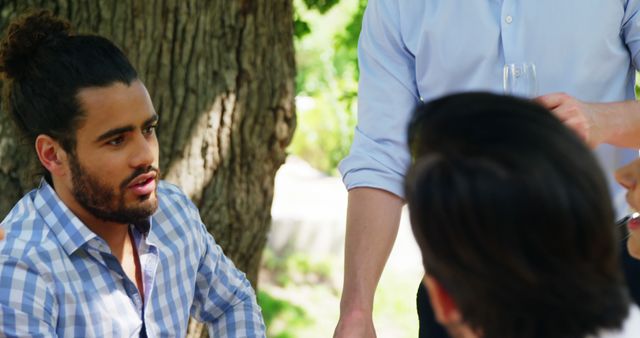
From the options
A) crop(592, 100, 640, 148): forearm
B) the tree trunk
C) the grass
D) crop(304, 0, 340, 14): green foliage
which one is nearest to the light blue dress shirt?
crop(592, 100, 640, 148): forearm

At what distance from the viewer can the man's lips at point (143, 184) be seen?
2637mm

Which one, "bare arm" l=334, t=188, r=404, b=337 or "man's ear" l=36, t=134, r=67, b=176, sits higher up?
"man's ear" l=36, t=134, r=67, b=176

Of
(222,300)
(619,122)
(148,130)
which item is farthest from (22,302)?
(619,122)

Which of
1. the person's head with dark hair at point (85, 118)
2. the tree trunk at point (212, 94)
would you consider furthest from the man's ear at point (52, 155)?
the tree trunk at point (212, 94)

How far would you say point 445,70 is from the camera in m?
2.70

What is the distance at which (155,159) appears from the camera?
266cm

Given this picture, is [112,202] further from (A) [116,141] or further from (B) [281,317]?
(B) [281,317]

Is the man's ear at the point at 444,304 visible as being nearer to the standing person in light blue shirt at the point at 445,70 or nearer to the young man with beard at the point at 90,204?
the standing person in light blue shirt at the point at 445,70

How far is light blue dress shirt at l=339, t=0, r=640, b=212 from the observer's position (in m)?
2.61

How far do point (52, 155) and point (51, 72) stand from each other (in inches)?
8.0

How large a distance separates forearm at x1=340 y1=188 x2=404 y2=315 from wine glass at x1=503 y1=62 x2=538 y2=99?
1.50 feet

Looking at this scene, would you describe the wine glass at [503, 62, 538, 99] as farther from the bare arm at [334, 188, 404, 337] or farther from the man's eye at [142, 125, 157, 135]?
the man's eye at [142, 125, 157, 135]

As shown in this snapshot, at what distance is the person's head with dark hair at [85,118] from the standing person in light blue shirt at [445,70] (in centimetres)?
51

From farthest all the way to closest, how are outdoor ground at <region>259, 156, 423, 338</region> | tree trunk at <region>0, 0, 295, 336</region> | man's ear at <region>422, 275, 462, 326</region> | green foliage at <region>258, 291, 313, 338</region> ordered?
outdoor ground at <region>259, 156, 423, 338</region> < green foliage at <region>258, 291, 313, 338</region> < tree trunk at <region>0, 0, 295, 336</region> < man's ear at <region>422, 275, 462, 326</region>
